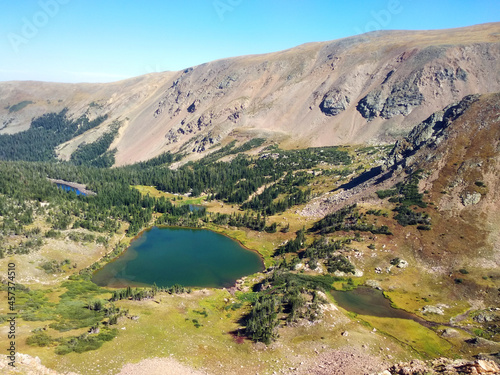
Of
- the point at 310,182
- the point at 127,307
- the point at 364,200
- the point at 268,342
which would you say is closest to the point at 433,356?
the point at 268,342

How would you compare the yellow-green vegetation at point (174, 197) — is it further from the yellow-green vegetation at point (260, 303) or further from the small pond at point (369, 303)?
the small pond at point (369, 303)

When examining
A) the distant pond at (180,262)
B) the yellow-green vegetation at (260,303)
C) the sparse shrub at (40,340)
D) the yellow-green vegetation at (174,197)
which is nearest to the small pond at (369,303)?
the yellow-green vegetation at (260,303)

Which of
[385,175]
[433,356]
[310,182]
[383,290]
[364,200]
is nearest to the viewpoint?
[433,356]

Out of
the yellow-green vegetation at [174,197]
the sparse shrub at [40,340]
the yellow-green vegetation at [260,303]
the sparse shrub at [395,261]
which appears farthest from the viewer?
the yellow-green vegetation at [174,197]

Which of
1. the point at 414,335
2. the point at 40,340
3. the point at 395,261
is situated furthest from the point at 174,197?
the point at 414,335

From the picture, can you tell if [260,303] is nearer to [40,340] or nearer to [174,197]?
[40,340]

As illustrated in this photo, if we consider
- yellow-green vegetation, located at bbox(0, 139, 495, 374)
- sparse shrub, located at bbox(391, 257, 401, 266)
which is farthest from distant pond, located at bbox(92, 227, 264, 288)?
sparse shrub, located at bbox(391, 257, 401, 266)

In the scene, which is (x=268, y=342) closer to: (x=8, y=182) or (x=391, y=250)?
(x=391, y=250)

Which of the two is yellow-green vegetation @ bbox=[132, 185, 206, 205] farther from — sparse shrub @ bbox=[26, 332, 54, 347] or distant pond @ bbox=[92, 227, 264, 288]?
sparse shrub @ bbox=[26, 332, 54, 347]
